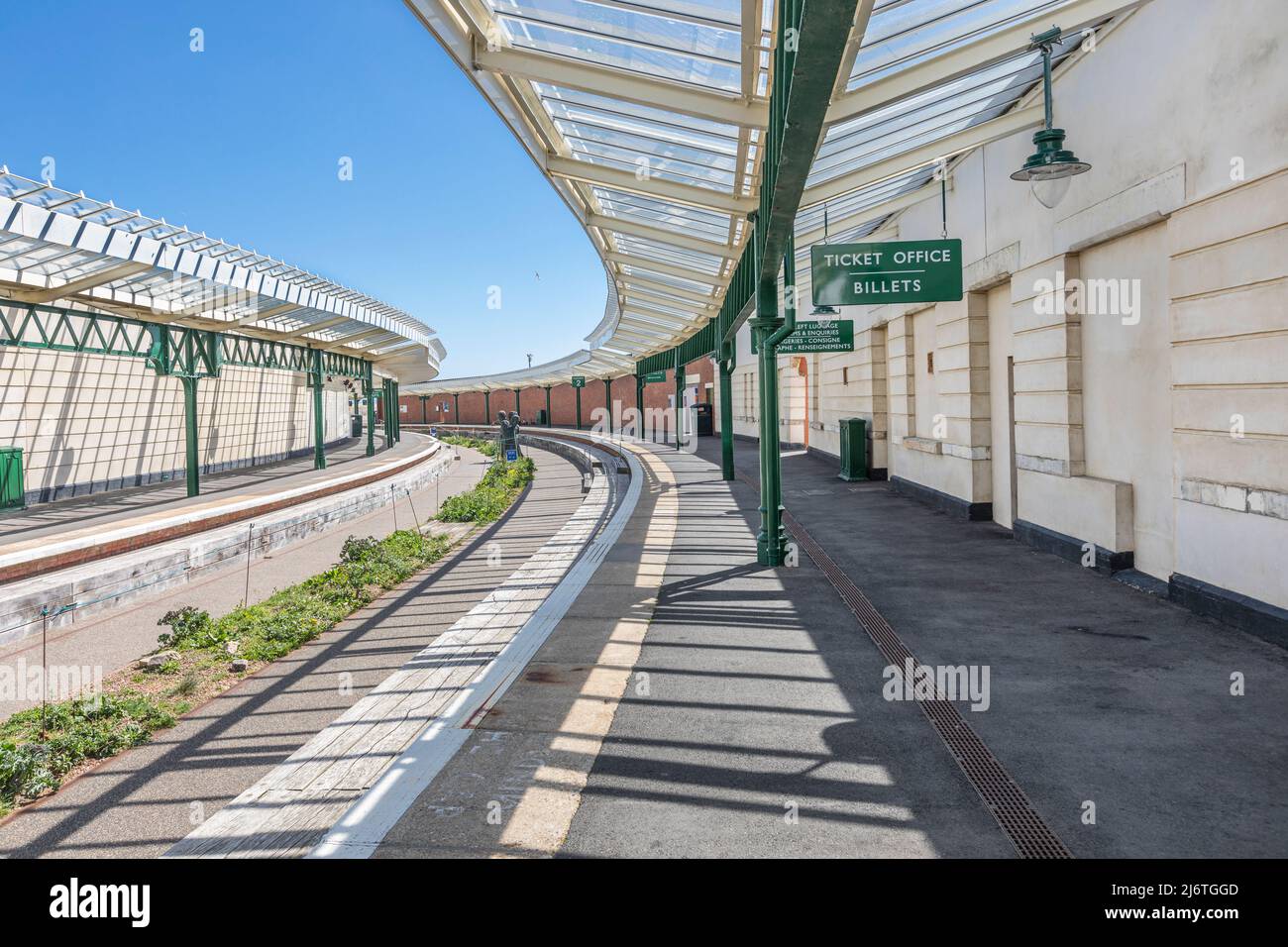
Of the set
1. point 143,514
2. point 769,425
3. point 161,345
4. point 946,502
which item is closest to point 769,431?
point 769,425

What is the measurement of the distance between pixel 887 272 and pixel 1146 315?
241 cm

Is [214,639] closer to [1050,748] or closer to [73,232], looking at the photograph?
[1050,748]

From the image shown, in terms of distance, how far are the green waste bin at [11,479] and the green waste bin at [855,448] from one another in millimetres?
17988

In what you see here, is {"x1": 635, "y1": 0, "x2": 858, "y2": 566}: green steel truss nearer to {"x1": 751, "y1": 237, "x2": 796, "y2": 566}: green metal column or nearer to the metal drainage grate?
{"x1": 751, "y1": 237, "x2": 796, "y2": 566}: green metal column

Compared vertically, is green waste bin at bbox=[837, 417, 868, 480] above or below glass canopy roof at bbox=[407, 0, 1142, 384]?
below

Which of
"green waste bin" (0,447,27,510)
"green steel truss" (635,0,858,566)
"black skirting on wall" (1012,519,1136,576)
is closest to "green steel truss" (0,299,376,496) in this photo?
"green waste bin" (0,447,27,510)

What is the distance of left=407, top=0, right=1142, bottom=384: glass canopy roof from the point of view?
685 cm

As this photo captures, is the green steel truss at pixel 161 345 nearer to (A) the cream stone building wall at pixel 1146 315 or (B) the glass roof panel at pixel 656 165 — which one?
(B) the glass roof panel at pixel 656 165

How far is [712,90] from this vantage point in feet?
25.6

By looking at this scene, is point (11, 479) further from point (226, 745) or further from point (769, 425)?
point (769, 425)

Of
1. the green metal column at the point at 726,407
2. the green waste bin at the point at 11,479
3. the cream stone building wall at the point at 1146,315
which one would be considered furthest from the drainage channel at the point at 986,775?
the green waste bin at the point at 11,479

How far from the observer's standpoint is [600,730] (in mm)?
4727

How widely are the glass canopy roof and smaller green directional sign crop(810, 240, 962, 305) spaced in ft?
4.27
